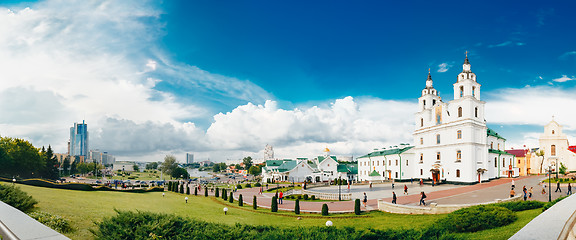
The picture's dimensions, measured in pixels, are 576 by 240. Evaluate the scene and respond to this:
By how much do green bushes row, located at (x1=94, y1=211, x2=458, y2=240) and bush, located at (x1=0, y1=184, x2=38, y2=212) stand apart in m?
7.86

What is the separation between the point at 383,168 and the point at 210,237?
5826 centimetres

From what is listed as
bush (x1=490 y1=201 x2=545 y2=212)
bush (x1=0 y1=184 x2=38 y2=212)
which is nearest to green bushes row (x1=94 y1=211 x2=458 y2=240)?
bush (x1=0 y1=184 x2=38 y2=212)

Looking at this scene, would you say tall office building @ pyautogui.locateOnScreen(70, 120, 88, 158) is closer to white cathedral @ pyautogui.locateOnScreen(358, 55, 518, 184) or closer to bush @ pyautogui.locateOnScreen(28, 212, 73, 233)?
bush @ pyautogui.locateOnScreen(28, 212, 73, 233)

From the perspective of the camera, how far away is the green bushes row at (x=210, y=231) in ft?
19.3

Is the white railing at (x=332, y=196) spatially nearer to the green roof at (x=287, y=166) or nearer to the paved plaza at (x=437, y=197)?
the paved plaza at (x=437, y=197)

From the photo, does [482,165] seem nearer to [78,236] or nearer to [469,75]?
[469,75]

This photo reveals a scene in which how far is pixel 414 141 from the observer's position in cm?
5206

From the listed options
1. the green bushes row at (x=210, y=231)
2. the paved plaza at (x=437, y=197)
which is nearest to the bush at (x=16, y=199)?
the green bushes row at (x=210, y=231)

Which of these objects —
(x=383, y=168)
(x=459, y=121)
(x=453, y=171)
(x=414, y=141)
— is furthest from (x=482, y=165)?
(x=383, y=168)

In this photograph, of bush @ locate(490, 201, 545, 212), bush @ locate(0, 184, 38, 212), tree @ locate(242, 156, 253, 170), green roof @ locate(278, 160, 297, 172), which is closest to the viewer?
bush @ locate(0, 184, 38, 212)

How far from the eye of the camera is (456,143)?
4288 cm

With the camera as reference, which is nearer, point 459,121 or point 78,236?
point 78,236

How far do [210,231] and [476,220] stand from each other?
9.47 m

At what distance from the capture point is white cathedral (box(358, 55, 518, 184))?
136 feet
